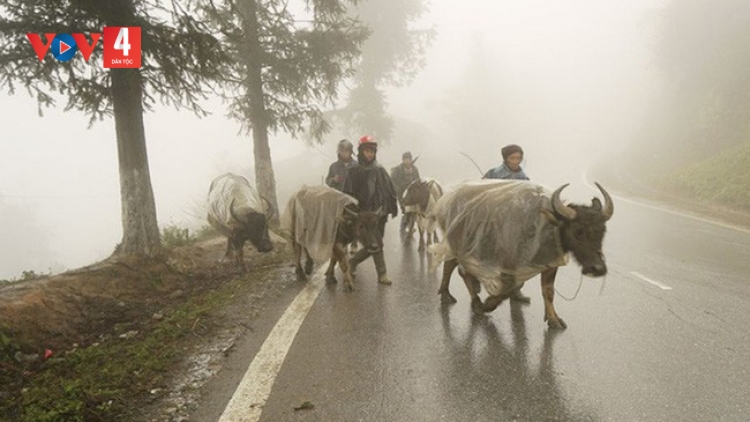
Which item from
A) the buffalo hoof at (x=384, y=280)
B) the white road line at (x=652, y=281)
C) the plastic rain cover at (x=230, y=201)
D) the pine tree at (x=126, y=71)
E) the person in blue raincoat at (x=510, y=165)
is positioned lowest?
the white road line at (x=652, y=281)

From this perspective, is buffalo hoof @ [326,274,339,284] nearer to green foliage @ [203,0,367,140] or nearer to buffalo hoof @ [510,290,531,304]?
buffalo hoof @ [510,290,531,304]

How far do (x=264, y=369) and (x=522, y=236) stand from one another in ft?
9.63

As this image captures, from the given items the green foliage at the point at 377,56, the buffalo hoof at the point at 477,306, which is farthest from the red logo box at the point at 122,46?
the green foliage at the point at 377,56

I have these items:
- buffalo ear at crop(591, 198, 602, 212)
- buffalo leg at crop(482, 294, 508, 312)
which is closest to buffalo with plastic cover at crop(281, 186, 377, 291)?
buffalo leg at crop(482, 294, 508, 312)

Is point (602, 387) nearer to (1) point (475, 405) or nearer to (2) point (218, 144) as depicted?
(1) point (475, 405)

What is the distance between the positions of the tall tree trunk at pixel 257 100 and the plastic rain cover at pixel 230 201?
2.88m

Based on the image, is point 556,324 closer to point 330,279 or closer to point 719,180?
point 330,279

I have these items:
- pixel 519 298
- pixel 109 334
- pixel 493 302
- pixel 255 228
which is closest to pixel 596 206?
pixel 493 302

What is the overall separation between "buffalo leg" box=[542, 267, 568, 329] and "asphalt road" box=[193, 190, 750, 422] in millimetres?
117

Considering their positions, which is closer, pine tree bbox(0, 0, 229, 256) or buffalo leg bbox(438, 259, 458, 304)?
buffalo leg bbox(438, 259, 458, 304)

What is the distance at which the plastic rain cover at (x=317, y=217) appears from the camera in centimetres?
674

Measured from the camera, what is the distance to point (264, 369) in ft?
12.7

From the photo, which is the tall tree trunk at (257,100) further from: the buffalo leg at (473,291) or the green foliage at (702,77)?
the green foliage at (702,77)

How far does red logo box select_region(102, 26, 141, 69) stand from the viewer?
6809 millimetres
